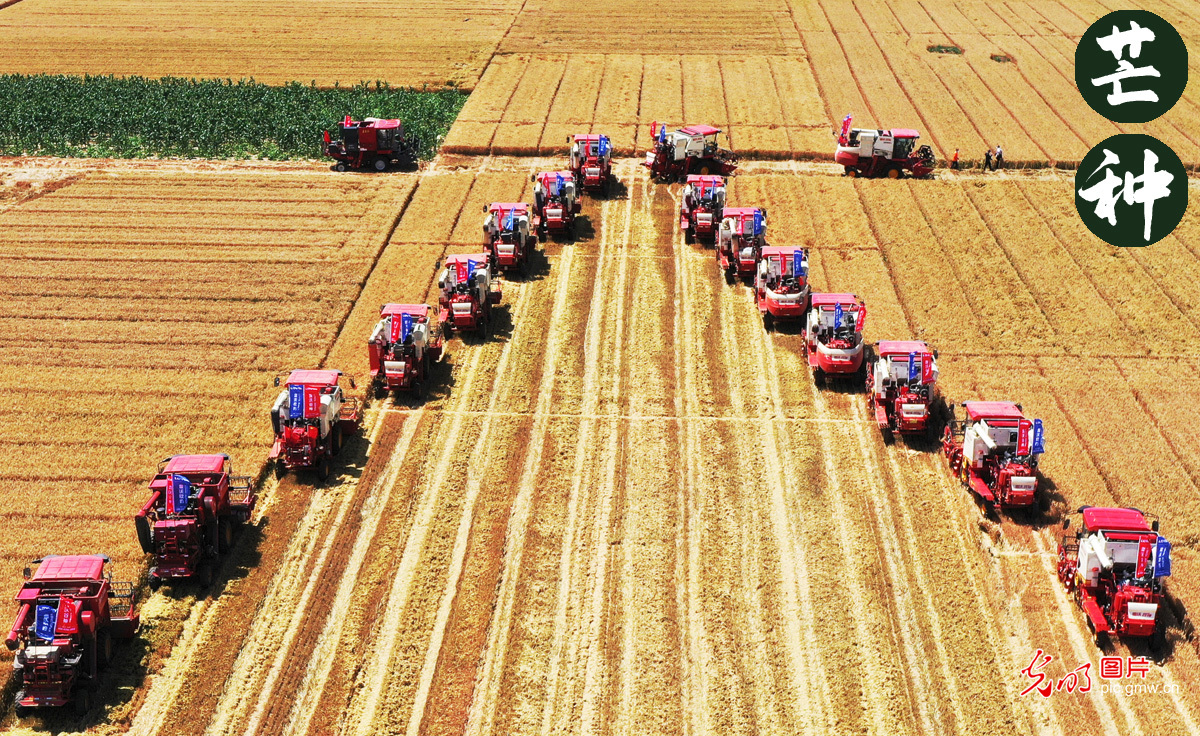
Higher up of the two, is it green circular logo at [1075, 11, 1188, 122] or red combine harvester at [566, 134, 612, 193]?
green circular logo at [1075, 11, 1188, 122]

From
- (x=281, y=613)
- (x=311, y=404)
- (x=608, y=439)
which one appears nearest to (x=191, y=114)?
(x=311, y=404)

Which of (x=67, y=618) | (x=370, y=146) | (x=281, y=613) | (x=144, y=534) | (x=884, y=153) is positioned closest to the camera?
(x=67, y=618)

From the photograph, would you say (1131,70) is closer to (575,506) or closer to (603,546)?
(575,506)

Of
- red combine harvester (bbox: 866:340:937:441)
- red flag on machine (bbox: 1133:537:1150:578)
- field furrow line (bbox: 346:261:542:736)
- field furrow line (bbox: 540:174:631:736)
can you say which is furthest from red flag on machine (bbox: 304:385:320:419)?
red flag on machine (bbox: 1133:537:1150:578)

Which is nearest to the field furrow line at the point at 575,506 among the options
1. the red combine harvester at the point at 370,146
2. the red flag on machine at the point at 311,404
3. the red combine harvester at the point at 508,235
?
the red combine harvester at the point at 508,235

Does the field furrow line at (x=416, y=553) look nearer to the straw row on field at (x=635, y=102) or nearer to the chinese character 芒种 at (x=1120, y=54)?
the straw row on field at (x=635, y=102)

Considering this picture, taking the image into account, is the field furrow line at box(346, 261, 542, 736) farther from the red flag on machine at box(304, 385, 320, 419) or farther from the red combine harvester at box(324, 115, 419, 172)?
the red combine harvester at box(324, 115, 419, 172)

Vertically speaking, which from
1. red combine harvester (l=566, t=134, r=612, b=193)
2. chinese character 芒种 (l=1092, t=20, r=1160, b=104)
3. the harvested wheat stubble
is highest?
chinese character 芒种 (l=1092, t=20, r=1160, b=104)
